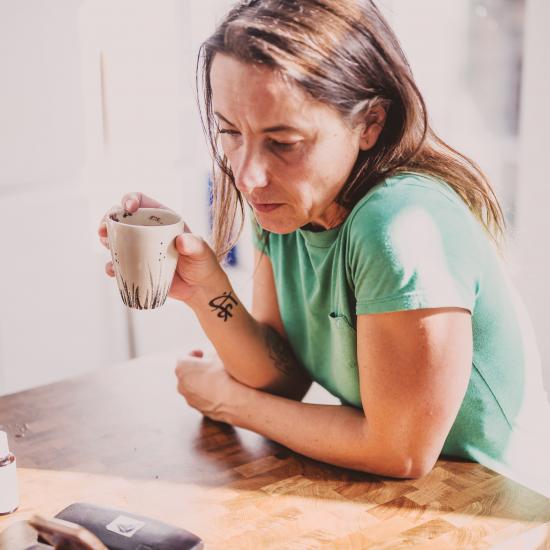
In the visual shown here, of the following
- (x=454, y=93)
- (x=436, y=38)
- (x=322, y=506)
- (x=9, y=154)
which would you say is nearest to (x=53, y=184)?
(x=9, y=154)

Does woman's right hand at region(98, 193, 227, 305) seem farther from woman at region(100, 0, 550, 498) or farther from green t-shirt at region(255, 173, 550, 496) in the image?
green t-shirt at region(255, 173, 550, 496)

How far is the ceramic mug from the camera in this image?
107 cm

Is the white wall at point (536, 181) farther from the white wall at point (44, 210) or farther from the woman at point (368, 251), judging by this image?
the white wall at point (44, 210)

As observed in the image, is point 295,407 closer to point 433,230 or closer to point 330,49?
point 433,230

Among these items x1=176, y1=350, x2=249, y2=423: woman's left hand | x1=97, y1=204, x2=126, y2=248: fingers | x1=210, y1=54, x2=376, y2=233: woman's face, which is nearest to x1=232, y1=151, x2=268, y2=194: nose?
x1=210, y1=54, x2=376, y2=233: woman's face

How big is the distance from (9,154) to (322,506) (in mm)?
1822

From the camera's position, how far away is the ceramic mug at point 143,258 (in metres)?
1.07

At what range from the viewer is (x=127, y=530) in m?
0.91

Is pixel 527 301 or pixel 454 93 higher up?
pixel 454 93

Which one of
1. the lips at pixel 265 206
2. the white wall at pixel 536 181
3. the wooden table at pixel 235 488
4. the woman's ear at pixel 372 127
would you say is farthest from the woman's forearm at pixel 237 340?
the white wall at pixel 536 181

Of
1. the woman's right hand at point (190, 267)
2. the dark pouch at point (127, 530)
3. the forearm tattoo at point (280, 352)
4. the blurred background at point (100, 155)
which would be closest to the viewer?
the dark pouch at point (127, 530)

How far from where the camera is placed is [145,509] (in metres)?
1.00

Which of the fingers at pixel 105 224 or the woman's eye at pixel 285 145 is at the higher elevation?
the woman's eye at pixel 285 145

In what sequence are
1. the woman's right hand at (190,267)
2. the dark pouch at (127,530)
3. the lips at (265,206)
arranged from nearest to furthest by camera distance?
the dark pouch at (127,530) < the lips at (265,206) < the woman's right hand at (190,267)
